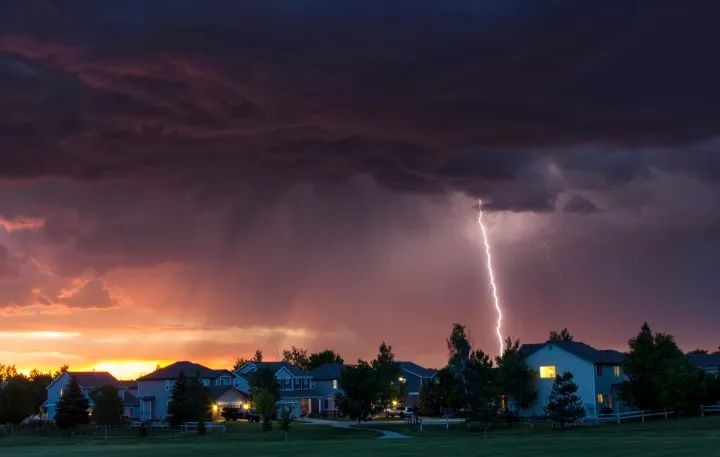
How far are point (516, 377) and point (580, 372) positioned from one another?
849 cm

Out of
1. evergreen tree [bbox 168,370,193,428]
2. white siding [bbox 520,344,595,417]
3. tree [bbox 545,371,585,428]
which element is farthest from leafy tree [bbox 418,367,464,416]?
evergreen tree [bbox 168,370,193,428]

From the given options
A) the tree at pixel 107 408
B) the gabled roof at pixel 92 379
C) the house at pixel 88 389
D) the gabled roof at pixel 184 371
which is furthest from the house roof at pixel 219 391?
the gabled roof at pixel 92 379

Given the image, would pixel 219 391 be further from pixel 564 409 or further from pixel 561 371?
pixel 564 409

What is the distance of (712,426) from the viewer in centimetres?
8312

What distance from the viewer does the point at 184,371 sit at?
158 m

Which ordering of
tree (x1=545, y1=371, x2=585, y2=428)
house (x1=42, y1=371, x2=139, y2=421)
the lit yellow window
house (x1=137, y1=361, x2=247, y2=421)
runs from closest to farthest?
tree (x1=545, y1=371, x2=585, y2=428)
the lit yellow window
house (x1=137, y1=361, x2=247, y2=421)
house (x1=42, y1=371, x2=139, y2=421)

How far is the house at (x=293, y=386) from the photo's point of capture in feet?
523

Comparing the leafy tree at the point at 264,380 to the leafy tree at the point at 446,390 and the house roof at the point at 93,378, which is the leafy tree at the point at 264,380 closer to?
the leafy tree at the point at 446,390

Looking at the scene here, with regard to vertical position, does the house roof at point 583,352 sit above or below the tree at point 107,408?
above

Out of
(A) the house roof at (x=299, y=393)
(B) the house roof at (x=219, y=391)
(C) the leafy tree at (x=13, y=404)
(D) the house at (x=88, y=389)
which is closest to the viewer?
(C) the leafy tree at (x=13, y=404)

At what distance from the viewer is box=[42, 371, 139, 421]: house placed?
171000mm

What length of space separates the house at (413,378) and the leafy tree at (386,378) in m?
11.1

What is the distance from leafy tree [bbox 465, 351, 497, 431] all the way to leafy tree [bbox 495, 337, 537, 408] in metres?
3.26

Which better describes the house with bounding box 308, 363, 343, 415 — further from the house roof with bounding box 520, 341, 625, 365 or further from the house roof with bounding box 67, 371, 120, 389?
the house roof with bounding box 520, 341, 625, 365
